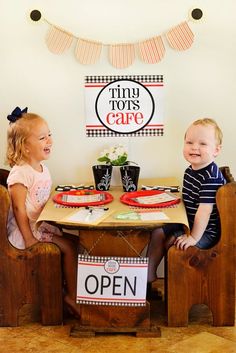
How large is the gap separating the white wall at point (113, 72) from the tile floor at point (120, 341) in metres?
0.80

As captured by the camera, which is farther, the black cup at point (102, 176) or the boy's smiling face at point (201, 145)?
the black cup at point (102, 176)

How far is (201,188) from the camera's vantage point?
8.21ft

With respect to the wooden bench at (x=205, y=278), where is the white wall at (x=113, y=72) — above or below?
above

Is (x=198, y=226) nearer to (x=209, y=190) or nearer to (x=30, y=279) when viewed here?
(x=209, y=190)

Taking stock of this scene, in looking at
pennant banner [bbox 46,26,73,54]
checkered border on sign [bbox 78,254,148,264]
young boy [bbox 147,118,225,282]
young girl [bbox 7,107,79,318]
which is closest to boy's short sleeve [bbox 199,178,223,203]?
young boy [bbox 147,118,225,282]

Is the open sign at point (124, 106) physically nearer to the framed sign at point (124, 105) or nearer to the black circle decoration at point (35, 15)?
the framed sign at point (124, 105)

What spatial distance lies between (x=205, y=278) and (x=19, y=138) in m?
0.99

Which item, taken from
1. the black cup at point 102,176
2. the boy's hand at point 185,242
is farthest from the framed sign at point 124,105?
the boy's hand at point 185,242

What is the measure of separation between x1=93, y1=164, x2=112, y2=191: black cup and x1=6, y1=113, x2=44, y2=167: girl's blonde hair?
0.33 metres

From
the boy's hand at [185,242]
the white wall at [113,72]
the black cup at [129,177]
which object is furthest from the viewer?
the white wall at [113,72]

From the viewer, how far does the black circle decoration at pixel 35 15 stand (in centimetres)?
284

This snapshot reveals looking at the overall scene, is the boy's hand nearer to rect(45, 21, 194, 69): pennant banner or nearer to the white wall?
the white wall

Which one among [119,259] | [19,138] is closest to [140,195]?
[119,259]

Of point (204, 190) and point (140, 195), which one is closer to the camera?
point (204, 190)
